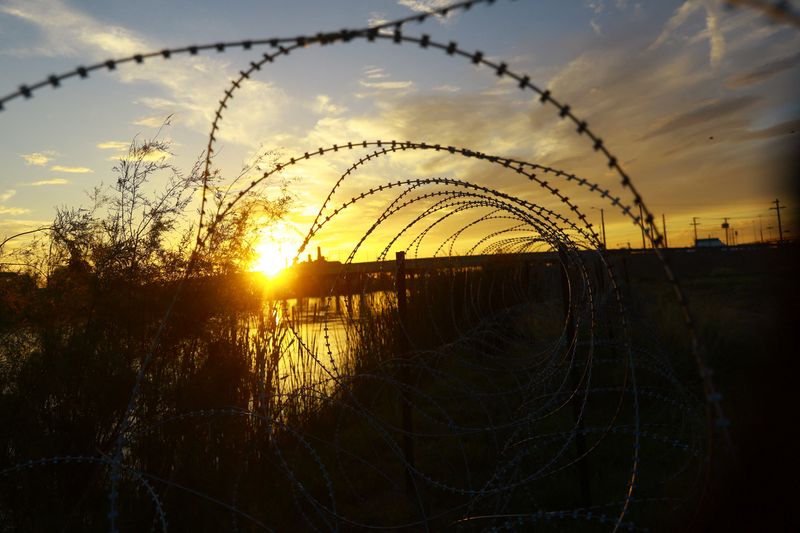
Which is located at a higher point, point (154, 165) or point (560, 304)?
point (154, 165)

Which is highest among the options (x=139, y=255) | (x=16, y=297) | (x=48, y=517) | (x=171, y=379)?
Answer: (x=139, y=255)

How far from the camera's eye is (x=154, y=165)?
5062mm

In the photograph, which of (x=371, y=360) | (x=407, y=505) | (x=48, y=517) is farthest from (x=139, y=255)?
(x=371, y=360)

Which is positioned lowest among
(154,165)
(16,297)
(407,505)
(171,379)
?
(407,505)

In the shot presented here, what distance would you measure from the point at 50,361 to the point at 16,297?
71cm

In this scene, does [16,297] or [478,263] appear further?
[478,263]

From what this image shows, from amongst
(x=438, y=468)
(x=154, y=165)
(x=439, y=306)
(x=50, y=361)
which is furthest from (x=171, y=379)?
(x=439, y=306)

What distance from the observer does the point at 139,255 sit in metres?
4.66

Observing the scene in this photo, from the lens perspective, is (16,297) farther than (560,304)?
No

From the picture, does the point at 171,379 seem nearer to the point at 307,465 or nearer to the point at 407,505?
the point at 307,465

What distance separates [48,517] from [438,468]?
2.98m

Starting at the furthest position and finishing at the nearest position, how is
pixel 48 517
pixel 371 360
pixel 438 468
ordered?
pixel 371 360 < pixel 438 468 < pixel 48 517

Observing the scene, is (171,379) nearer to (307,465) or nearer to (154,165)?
(307,465)

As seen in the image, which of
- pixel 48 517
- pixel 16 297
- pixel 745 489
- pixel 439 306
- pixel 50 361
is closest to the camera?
pixel 745 489
